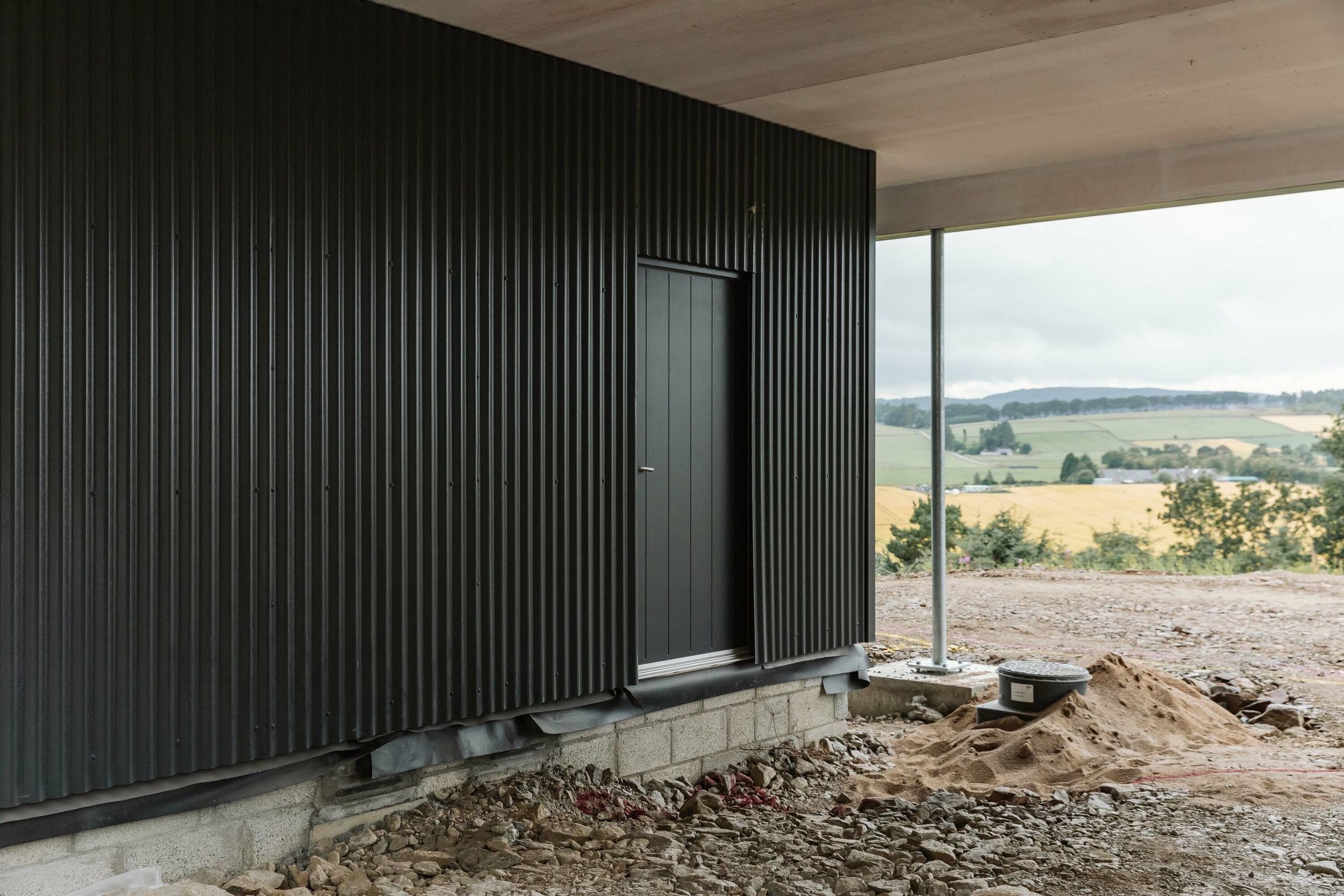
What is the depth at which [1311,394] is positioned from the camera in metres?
20.3

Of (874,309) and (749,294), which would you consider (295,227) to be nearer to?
(749,294)

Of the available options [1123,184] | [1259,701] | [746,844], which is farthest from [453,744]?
[1259,701]

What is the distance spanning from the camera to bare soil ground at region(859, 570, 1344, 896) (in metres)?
4.80

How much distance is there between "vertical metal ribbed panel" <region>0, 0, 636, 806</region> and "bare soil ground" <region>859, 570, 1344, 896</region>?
272 centimetres

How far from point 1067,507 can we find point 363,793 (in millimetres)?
18128

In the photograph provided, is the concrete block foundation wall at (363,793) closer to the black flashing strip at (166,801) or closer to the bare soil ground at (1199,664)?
the black flashing strip at (166,801)

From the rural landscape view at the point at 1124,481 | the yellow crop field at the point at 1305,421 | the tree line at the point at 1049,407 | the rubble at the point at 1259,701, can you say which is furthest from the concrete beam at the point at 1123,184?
the tree line at the point at 1049,407

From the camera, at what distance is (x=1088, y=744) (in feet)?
22.7

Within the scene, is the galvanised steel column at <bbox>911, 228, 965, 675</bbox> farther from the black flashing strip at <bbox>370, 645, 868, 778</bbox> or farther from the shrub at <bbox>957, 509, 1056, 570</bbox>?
the shrub at <bbox>957, 509, 1056, 570</bbox>

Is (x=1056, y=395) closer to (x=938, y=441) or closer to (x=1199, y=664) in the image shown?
(x=1199, y=664)

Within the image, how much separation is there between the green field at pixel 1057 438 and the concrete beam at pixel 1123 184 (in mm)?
12891

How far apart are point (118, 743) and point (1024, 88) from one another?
5.33 m

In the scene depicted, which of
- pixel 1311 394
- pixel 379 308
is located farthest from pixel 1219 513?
pixel 379 308

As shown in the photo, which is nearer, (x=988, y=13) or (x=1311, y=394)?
(x=988, y=13)
